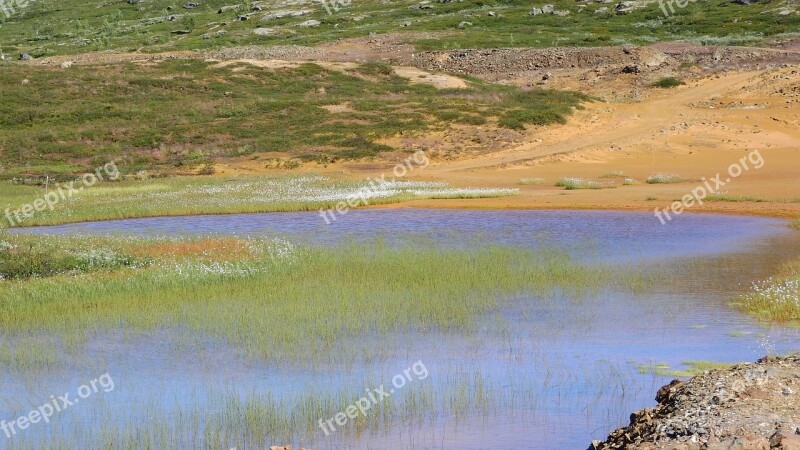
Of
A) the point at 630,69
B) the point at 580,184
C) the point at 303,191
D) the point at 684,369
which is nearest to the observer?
the point at 684,369

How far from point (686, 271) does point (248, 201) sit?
64.4 feet

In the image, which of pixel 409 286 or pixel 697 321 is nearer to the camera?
pixel 697 321

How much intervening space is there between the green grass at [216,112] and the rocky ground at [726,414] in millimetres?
39474

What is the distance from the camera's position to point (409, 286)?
20.0m

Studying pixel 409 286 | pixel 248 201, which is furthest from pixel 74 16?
pixel 409 286

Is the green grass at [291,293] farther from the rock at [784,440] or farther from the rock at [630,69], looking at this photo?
the rock at [630,69]

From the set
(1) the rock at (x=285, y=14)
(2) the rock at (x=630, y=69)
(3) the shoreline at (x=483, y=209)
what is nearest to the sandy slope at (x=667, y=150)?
(3) the shoreline at (x=483, y=209)

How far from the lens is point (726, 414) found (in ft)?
30.8

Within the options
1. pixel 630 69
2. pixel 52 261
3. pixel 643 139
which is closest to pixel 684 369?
pixel 52 261

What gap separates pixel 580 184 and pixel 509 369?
1052 inches

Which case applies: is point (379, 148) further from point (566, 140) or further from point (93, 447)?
point (93, 447)

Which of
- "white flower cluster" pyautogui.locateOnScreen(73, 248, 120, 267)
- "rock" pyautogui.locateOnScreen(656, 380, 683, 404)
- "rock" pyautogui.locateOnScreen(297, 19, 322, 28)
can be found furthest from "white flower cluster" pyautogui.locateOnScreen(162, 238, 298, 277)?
"rock" pyautogui.locateOnScreen(297, 19, 322, 28)

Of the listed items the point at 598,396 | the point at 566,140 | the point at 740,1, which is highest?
the point at 740,1

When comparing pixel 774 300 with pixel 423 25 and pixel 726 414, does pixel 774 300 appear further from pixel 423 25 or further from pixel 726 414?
pixel 423 25
